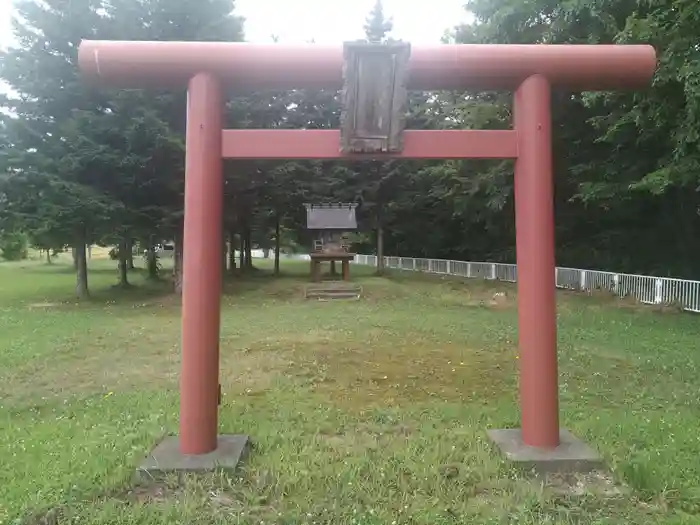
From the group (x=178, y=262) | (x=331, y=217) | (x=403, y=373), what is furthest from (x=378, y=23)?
(x=403, y=373)

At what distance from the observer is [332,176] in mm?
24922

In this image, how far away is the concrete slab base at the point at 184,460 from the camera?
161 inches

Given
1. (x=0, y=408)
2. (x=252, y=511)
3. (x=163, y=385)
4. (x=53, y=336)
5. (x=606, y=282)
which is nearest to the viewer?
(x=252, y=511)

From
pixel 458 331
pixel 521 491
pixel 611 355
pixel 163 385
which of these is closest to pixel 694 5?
pixel 611 355

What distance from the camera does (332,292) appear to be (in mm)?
18797

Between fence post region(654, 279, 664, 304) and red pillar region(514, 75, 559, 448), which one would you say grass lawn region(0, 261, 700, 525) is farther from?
fence post region(654, 279, 664, 304)

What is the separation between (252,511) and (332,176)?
2194 centimetres

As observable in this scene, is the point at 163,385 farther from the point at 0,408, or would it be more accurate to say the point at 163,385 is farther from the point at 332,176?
the point at 332,176

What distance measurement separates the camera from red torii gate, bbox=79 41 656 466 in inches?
169

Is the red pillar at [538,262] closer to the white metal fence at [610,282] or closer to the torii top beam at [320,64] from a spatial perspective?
the torii top beam at [320,64]

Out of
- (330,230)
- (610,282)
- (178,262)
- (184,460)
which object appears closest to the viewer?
(184,460)

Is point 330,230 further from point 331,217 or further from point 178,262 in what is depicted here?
point 178,262

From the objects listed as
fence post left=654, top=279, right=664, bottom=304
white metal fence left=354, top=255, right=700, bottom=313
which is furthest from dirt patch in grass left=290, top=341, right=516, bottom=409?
fence post left=654, top=279, right=664, bottom=304

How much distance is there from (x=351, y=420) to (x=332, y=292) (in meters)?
13.1
